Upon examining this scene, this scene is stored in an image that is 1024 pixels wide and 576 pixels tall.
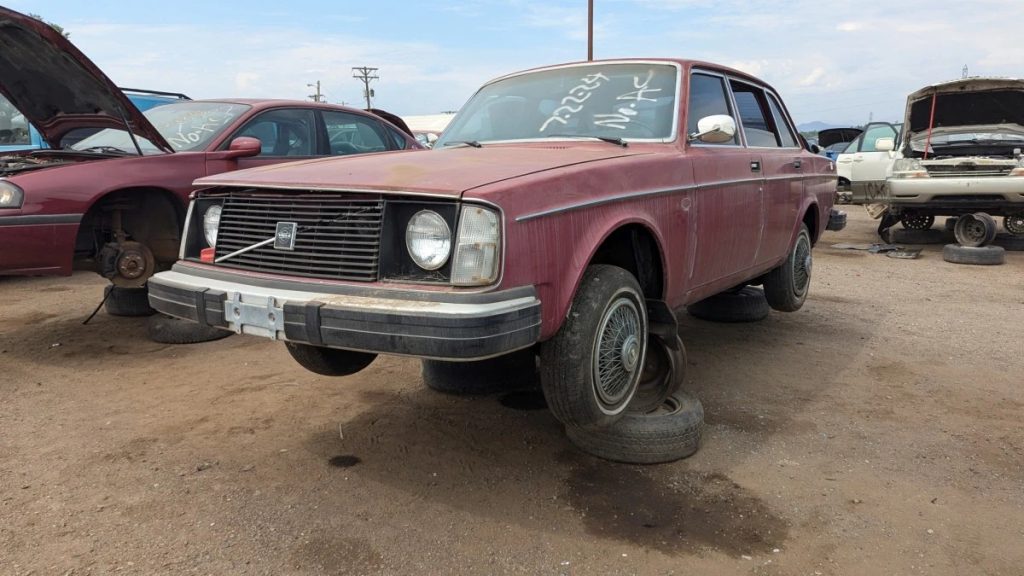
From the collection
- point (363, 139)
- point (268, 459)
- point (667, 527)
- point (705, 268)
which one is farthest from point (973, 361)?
point (363, 139)

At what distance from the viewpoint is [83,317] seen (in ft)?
18.2

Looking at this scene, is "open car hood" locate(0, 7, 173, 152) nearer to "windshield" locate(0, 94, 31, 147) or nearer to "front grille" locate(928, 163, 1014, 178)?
"windshield" locate(0, 94, 31, 147)

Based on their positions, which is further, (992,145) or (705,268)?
(992,145)

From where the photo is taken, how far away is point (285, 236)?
2.56 meters

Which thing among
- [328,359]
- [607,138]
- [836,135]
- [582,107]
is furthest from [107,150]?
[836,135]

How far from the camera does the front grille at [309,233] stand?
239 centimetres

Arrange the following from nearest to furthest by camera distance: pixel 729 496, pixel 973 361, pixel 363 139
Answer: pixel 729 496, pixel 973 361, pixel 363 139

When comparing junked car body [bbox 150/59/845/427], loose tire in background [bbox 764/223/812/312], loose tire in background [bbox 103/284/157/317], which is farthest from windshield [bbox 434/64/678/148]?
loose tire in background [bbox 103/284/157/317]

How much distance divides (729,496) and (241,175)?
230 cm

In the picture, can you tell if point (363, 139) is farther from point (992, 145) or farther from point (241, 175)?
point (992, 145)

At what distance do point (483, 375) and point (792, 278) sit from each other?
2.53 meters

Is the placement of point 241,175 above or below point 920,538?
above

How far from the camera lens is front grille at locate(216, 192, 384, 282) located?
239 cm

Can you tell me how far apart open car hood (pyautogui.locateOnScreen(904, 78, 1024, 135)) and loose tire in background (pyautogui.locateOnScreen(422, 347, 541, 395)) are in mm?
8143
